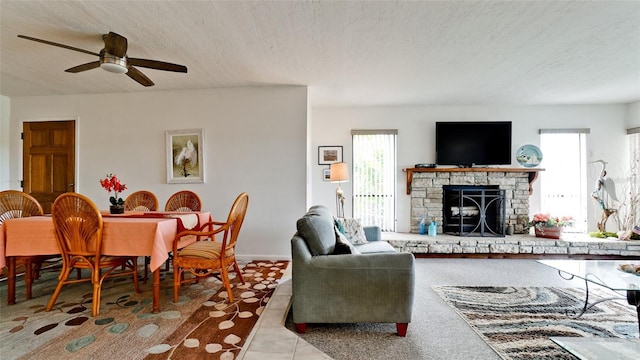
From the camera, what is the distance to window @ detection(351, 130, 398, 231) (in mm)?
4656

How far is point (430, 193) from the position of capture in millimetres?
4480

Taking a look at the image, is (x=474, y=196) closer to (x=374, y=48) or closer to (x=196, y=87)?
(x=374, y=48)

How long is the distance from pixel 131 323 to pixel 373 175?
3.73 m

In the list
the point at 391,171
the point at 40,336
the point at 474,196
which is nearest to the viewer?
the point at 40,336

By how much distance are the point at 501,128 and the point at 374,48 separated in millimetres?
3145

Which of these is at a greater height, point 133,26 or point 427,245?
point 133,26

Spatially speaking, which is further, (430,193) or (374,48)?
(430,193)

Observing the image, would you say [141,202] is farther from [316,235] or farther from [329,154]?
[329,154]

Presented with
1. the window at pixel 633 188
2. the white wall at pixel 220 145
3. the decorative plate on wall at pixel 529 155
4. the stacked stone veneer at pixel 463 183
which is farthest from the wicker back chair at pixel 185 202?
the window at pixel 633 188

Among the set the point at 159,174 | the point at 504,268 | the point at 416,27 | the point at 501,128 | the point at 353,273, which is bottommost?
the point at 504,268

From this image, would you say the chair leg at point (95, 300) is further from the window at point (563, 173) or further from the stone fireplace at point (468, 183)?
the window at point (563, 173)

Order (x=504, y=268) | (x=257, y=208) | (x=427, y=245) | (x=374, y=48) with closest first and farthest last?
(x=374, y=48) < (x=504, y=268) < (x=257, y=208) < (x=427, y=245)

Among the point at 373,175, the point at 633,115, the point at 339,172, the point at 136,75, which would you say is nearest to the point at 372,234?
the point at 339,172

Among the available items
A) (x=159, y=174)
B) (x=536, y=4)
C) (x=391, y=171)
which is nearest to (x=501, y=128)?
(x=391, y=171)
